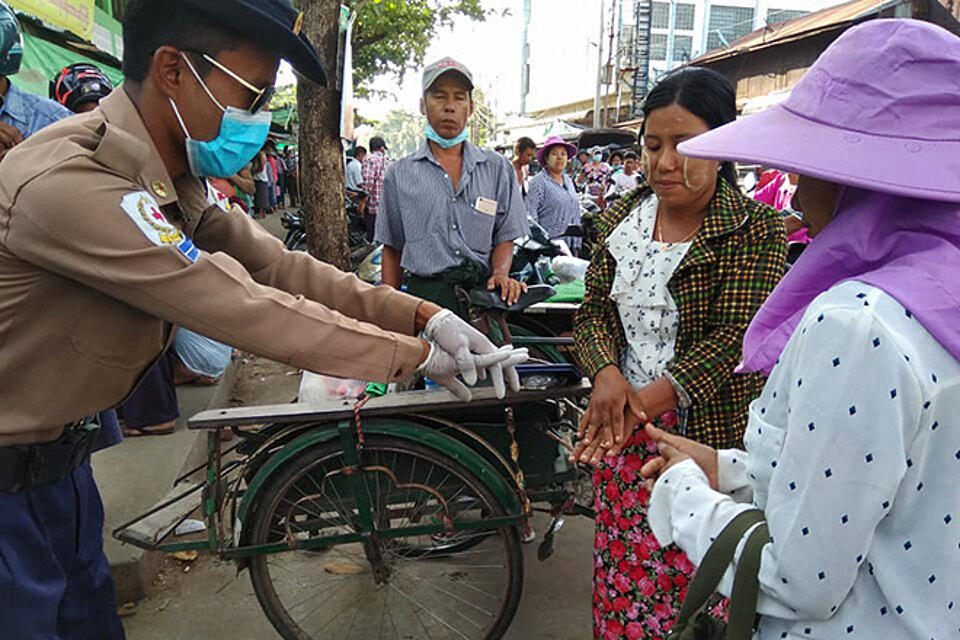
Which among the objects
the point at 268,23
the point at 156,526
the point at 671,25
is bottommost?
the point at 156,526

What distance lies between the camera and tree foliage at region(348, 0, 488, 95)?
523 inches

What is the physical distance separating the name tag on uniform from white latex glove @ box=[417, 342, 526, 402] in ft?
4.49

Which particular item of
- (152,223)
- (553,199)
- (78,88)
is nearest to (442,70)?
(152,223)

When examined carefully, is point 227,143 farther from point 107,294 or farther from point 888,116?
point 888,116

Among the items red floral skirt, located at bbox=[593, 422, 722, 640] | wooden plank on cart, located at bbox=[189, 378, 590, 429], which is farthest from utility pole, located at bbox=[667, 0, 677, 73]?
red floral skirt, located at bbox=[593, 422, 722, 640]

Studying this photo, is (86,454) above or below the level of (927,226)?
below

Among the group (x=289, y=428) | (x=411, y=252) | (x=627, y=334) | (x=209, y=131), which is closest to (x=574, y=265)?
(x=411, y=252)

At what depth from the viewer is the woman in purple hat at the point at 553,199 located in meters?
5.70

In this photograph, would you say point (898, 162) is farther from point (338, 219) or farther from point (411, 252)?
point (338, 219)

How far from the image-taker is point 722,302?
5.47 ft

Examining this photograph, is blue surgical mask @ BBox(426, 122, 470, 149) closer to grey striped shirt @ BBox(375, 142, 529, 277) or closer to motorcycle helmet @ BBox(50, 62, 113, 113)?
grey striped shirt @ BBox(375, 142, 529, 277)

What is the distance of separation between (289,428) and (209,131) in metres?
1.02

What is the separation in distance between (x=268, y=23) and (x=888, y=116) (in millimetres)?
1166

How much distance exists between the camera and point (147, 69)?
53.4 inches
